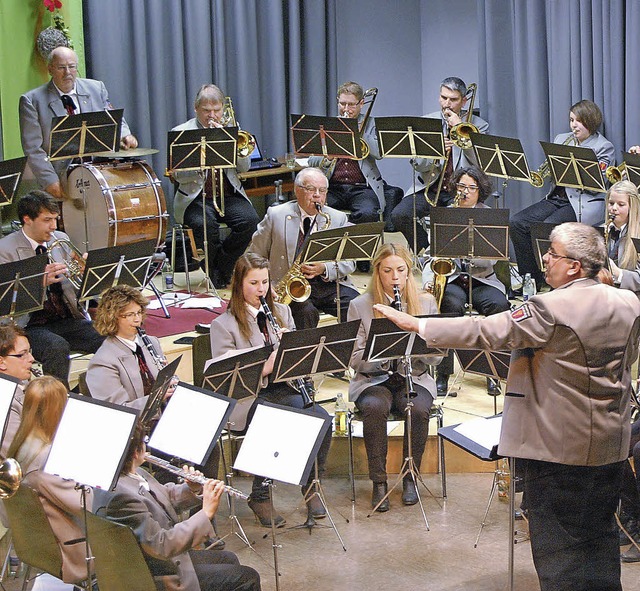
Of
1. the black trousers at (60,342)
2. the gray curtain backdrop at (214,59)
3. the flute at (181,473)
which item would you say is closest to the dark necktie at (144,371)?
the black trousers at (60,342)

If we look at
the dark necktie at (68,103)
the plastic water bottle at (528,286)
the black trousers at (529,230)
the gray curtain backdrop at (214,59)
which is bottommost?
the plastic water bottle at (528,286)

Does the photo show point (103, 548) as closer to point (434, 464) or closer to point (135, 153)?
point (434, 464)

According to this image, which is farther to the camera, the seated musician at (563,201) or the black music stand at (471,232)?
the seated musician at (563,201)

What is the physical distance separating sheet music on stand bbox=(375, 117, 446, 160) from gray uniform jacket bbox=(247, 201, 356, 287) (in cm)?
86

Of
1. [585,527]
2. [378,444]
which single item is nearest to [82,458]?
[585,527]

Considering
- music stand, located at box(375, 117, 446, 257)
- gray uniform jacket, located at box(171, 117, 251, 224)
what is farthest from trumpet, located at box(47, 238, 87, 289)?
music stand, located at box(375, 117, 446, 257)

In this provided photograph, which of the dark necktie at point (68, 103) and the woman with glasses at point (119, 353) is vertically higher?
the dark necktie at point (68, 103)

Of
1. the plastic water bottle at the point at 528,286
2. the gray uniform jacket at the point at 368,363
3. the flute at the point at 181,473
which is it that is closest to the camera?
the flute at the point at 181,473

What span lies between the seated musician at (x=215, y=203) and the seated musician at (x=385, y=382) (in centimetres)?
264

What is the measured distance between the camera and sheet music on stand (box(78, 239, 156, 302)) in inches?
250

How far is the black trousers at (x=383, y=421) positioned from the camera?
20.1 ft

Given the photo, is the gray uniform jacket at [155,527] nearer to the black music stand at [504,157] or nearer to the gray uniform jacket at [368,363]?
the gray uniform jacket at [368,363]

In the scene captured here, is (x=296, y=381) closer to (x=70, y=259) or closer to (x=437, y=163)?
(x=70, y=259)

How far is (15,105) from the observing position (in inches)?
345
